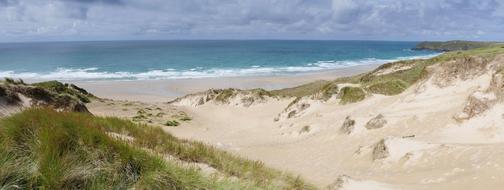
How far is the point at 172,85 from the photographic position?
202 ft

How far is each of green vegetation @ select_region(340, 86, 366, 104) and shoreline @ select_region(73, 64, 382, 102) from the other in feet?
89.8

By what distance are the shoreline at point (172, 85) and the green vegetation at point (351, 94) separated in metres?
27.4

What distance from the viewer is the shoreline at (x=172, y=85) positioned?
52719mm

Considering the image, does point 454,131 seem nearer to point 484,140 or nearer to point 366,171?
point 484,140

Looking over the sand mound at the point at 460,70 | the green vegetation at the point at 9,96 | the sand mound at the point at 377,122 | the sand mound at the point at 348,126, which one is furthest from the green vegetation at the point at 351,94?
the green vegetation at the point at 9,96

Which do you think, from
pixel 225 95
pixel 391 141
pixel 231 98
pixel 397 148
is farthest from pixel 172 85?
pixel 397 148

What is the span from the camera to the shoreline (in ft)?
173

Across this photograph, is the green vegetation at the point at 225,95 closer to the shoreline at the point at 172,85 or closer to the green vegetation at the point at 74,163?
the shoreline at the point at 172,85

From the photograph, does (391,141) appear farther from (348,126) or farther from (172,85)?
(172,85)

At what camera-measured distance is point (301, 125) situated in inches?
915

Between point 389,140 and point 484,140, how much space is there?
2665 mm

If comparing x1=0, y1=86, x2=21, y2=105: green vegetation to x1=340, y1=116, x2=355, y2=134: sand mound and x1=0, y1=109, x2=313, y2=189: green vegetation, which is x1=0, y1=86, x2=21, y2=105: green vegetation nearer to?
x1=0, y1=109, x2=313, y2=189: green vegetation

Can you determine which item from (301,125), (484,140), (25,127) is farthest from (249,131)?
(25,127)

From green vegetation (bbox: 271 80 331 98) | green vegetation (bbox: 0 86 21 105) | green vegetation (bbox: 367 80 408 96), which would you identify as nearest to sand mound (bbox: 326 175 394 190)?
green vegetation (bbox: 0 86 21 105)
